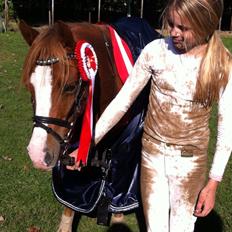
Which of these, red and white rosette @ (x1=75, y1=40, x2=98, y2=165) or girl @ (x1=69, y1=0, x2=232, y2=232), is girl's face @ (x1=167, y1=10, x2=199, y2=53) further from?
red and white rosette @ (x1=75, y1=40, x2=98, y2=165)

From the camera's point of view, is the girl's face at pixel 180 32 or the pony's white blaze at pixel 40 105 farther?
the pony's white blaze at pixel 40 105

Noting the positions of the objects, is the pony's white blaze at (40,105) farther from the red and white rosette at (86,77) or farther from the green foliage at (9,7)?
the green foliage at (9,7)

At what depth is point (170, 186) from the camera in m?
2.77

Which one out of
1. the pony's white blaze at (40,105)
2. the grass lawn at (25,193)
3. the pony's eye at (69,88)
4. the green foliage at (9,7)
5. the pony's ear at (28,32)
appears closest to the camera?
the pony's white blaze at (40,105)

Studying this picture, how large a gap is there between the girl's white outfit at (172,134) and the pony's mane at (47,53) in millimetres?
369

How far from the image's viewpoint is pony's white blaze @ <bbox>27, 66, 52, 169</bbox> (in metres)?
2.54

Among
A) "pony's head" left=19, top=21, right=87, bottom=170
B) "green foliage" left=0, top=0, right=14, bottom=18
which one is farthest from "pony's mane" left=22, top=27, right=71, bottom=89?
"green foliage" left=0, top=0, right=14, bottom=18

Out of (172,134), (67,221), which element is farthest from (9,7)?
(172,134)

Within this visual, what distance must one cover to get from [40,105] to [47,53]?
29 centimetres

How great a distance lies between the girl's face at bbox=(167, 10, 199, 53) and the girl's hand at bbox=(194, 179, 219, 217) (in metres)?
0.72

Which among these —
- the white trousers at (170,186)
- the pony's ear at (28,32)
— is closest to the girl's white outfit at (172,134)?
the white trousers at (170,186)

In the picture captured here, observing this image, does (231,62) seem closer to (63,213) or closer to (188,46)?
(188,46)

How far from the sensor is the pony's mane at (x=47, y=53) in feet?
8.59

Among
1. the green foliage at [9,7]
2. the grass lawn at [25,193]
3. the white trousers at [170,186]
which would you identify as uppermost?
the white trousers at [170,186]
